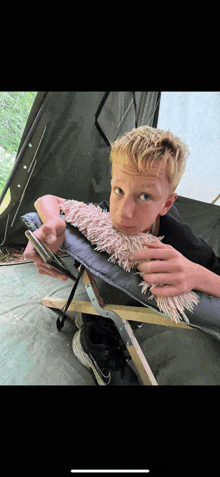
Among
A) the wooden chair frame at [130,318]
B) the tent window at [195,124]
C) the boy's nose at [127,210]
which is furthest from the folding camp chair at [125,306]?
the tent window at [195,124]

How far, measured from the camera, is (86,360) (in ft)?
1.68

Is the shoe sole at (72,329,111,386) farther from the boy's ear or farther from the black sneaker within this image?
the boy's ear

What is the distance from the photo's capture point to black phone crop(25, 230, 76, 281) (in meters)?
0.38

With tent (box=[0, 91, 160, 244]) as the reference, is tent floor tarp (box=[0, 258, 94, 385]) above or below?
below

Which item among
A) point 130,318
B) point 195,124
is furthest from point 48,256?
point 195,124

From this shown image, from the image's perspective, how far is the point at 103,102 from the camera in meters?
0.43

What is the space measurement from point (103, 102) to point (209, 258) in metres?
0.43

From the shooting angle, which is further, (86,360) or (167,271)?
(86,360)

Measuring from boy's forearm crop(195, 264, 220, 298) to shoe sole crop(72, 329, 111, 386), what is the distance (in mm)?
316

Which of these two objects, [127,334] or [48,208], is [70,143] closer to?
[48,208]

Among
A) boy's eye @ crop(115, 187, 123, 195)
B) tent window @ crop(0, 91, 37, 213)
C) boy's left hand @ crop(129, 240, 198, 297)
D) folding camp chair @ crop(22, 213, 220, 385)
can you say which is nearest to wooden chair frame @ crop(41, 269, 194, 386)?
folding camp chair @ crop(22, 213, 220, 385)

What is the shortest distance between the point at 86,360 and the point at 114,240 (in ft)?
1.17
